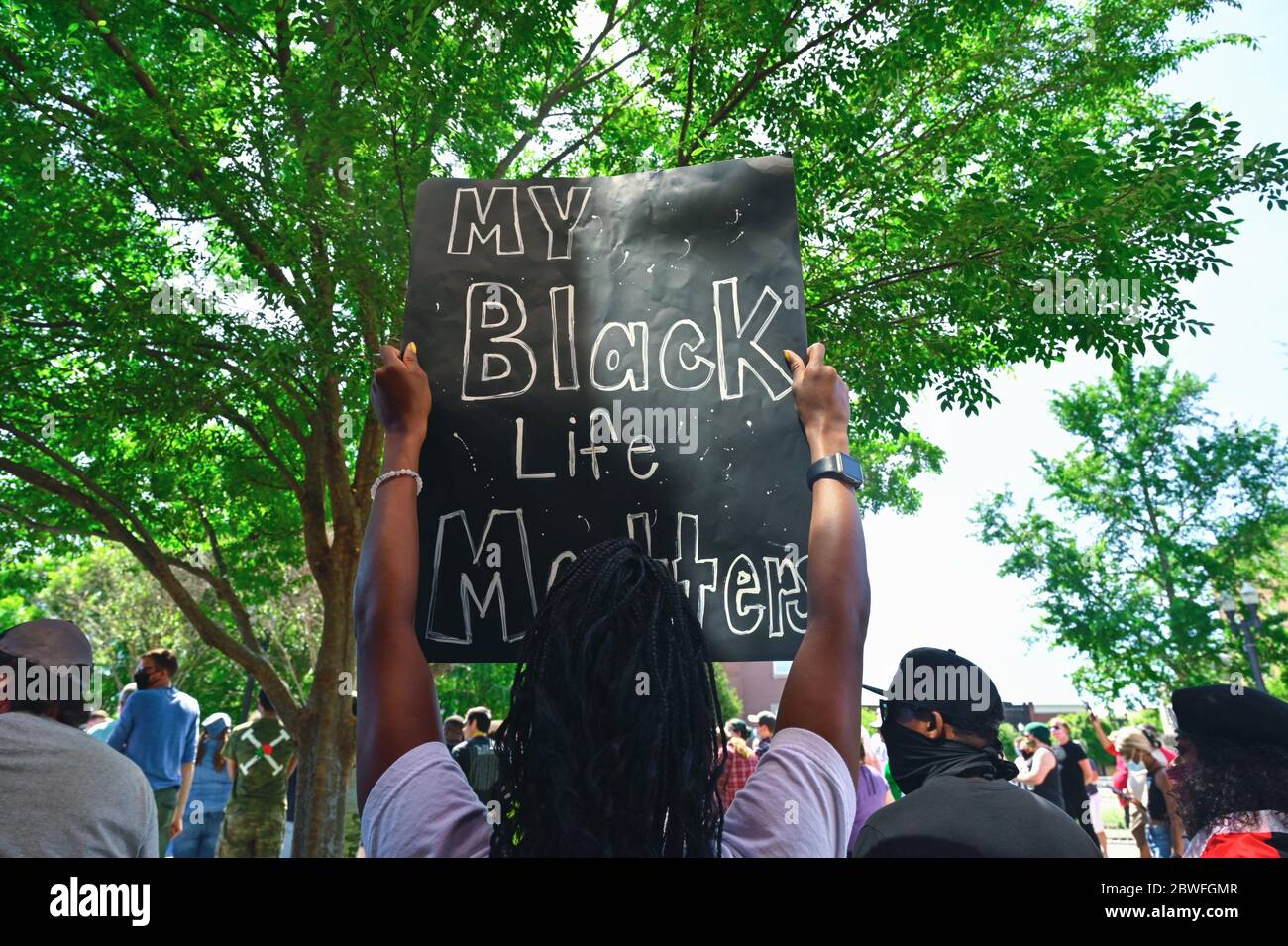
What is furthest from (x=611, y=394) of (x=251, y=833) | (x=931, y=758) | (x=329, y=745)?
(x=251, y=833)

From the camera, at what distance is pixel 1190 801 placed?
244cm

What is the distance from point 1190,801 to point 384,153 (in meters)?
6.27

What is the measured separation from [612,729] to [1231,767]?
207 cm

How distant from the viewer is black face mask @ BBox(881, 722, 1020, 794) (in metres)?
3.22

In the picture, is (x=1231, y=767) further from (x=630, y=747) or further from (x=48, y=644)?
(x=48, y=644)

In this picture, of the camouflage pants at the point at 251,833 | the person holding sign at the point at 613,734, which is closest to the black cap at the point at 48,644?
the person holding sign at the point at 613,734

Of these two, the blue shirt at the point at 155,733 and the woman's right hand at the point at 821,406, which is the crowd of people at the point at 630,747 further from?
the blue shirt at the point at 155,733

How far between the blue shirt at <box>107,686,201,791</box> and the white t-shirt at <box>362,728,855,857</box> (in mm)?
6409

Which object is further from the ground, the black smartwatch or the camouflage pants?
the black smartwatch

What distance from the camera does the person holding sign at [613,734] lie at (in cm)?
125

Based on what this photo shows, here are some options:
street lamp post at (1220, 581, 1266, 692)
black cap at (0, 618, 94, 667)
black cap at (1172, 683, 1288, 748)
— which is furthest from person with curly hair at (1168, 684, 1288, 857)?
street lamp post at (1220, 581, 1266, 692)

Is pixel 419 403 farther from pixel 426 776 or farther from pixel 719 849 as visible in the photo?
pixel 719 849

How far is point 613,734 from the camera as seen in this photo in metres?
1.28

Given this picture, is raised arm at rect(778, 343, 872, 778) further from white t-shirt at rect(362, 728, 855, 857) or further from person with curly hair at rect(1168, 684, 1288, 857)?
person with curly hair at rect(1168, 684, 1288, 857)
